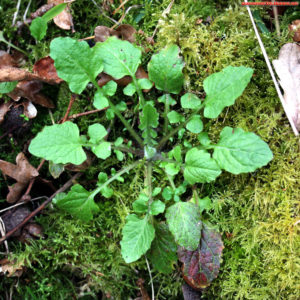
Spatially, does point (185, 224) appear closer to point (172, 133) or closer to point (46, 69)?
point (172, 133)

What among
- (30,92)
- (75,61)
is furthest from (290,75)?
(30,92)

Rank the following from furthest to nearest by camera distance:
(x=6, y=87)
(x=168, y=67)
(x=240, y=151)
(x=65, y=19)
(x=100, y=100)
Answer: (x=65, y=19) < (x=6, y=87) < (x=100, y=100) < (x=168, y=67) < (x=240, y=151)

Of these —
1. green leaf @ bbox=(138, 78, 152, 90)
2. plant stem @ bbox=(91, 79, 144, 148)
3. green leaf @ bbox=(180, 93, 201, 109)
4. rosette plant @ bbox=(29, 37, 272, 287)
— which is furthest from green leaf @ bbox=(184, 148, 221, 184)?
green leaf @ bbox=(138, 78, 152, 90)

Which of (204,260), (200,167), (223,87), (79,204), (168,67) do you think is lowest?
(204,260)

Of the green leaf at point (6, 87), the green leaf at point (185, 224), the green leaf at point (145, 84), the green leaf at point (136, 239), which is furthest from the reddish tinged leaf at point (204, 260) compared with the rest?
the green leaf at point (6, 87)

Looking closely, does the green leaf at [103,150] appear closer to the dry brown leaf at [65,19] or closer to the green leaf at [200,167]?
the green leaf at [200,167]

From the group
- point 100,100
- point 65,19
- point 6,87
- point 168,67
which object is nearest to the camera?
point 168,67
